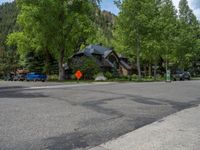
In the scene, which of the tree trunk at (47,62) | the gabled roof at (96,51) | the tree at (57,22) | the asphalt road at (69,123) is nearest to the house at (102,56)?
the gabled roof at (96,51)

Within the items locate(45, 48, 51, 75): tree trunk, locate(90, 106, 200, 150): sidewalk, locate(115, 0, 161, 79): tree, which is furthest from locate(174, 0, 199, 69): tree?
locate(90, 106, 200, 150): sidewalk

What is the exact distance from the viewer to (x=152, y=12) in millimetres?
51562

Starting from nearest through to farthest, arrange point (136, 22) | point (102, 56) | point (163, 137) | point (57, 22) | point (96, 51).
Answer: point (163, 137) < point (57, 22) < point (136, 22) < point (96, 51) < point (102, 56)

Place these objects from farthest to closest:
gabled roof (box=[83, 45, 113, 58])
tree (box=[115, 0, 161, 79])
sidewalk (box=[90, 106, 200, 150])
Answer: gabled roof (box=[83, 45, 113, 58]) < tree (box=[115, 0, 161, 79]) < sidewalk (box=[90, 106, 200, 150])

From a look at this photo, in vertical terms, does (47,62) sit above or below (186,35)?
below

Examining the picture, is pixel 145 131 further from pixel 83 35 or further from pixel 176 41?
pixel 176 41

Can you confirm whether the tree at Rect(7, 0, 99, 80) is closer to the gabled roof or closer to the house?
the house

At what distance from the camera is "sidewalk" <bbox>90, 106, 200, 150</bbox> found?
22.8 feet

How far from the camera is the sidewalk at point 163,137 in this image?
696cm

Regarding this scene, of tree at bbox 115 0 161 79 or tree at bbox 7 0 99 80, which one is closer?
tree at bbox 7 0 99 80

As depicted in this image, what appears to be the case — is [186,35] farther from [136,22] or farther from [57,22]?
[57,22]

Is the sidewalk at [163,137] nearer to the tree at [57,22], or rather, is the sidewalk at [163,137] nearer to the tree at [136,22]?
the tree at [57,22]

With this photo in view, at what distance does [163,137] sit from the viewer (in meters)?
7.89

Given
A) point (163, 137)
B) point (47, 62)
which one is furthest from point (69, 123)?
point (47, 62)
